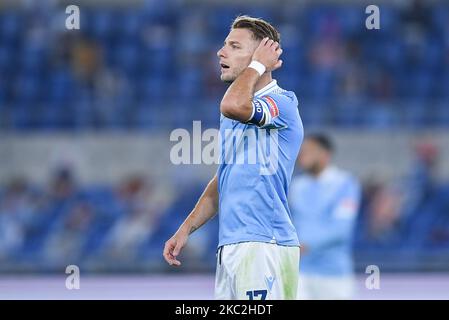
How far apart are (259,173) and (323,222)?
4036 millimetres

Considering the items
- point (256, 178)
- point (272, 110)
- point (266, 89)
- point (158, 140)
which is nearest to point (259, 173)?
point (256, 178)

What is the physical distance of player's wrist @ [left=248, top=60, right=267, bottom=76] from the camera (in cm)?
540

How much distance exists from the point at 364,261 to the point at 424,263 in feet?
2.64

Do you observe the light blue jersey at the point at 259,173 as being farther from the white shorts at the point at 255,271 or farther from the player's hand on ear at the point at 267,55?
the player's hand on ear at the point at 267,55

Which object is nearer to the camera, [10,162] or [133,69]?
[10,162]

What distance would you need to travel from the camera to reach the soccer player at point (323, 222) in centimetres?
920

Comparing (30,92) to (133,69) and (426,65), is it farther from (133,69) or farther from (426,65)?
(426,65)

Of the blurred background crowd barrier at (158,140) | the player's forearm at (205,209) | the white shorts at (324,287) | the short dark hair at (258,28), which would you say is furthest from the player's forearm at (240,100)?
the blurred background crowd barrier at (158,140)

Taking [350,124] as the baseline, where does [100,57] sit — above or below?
above

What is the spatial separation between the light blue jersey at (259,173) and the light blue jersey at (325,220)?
3.72 m

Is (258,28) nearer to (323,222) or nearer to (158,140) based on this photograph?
(323,222)

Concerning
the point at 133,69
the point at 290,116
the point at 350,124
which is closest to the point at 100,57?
the point at 133,69

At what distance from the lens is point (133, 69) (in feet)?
57.3

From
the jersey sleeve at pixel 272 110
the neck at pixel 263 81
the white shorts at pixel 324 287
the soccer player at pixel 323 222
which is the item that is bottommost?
the white shorts at pixel 324 287
